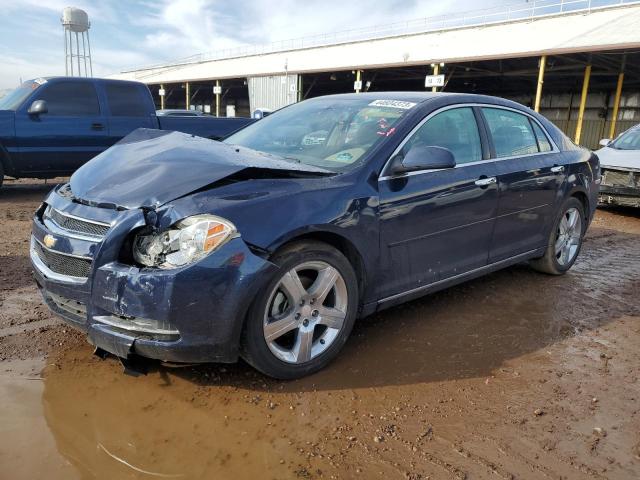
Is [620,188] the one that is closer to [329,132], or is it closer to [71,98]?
[329,132]

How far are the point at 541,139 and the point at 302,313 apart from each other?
3125 millimetres

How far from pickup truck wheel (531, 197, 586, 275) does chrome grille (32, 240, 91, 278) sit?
4052 mm

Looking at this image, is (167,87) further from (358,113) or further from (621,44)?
(358,113)

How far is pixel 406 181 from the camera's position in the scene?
10.5 feet

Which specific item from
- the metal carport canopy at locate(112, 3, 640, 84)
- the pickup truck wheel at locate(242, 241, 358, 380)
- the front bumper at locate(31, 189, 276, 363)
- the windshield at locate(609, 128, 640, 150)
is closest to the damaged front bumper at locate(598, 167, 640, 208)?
the windshield at locate(609, 128, 640, 150)

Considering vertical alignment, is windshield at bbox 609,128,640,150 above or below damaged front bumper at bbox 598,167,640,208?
above

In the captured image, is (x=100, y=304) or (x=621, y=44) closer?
(x=100, y=304)

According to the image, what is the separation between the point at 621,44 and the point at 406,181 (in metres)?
14.9

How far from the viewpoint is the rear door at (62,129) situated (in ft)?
25.4

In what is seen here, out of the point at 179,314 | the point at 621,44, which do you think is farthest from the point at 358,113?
the point at 621,44

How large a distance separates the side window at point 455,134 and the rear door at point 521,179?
0.68ft

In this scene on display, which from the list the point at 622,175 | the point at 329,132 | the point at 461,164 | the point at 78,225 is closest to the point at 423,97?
the point at 461,164

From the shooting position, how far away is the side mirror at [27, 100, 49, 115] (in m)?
7.59

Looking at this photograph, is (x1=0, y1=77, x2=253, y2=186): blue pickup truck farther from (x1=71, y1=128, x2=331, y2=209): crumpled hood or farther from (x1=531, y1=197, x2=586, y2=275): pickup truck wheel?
(x1=531, y1=197, x2=586, y2=275): pickup truck wheel
